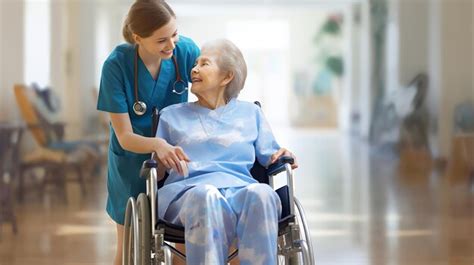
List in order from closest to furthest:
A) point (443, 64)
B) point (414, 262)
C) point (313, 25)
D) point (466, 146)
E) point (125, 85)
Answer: point (125, 85) → point (414, 262) → point (466, 146) → point (443, 64) → point (313, 25)

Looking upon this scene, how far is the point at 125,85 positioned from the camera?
2.53m

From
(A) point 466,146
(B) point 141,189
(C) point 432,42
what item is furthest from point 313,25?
(B) point 141,189

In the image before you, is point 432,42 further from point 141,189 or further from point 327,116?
point 141,189

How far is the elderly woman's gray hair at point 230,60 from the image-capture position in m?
2.48

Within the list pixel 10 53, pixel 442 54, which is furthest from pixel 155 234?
pixel 442 54

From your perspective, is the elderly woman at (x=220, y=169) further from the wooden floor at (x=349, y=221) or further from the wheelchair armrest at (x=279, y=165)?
the wooden floor at (x=349, y=221)

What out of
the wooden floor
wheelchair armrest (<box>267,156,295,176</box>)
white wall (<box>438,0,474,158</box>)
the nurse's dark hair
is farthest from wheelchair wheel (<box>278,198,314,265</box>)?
white wall (<box>438,0,474,158</box>)

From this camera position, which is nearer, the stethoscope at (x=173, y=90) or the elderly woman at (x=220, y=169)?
the elderly woman at (x=220, y=169)

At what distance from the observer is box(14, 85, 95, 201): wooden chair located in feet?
22.6

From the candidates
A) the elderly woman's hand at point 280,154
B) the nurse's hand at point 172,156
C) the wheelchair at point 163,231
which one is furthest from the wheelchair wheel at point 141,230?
the elderly woman's hand at point 280,154

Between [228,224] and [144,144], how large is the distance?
1.05 ft

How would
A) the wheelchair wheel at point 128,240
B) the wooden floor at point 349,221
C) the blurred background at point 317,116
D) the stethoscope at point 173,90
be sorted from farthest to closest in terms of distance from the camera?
the blurred background at point 317,116 < the wooden floor at point 349,221 < the stethoscope at point 173,90 < the wheelchair wheel at point 128,240

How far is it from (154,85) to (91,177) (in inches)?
217

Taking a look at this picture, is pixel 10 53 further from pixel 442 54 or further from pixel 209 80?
pixel 209 80
